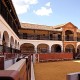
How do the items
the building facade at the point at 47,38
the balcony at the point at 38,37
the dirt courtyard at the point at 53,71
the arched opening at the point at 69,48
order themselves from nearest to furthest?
the dirt courtyard at the point at 53,71 < the building facade at the point at 47,38 < the balcony at the point at 38,37 < the arched opening at the point at 69,48

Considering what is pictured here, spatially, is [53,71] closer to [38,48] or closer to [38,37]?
[38,48]

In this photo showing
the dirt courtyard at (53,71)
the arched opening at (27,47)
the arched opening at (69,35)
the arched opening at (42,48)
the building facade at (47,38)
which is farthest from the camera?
the arched opening at (69,35)

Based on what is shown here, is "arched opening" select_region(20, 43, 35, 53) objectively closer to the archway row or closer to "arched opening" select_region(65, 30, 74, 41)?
the archway row

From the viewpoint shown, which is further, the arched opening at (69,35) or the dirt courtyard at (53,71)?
the arched opening at (69,35)

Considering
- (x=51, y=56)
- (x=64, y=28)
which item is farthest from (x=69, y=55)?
(x=64, y=28)

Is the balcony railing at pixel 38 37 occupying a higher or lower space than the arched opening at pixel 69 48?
higher

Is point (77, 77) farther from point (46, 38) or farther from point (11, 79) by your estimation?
point (46, 38)

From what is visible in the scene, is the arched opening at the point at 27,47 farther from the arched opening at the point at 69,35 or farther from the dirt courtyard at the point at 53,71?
the dirt courtyard at the point at 53,71

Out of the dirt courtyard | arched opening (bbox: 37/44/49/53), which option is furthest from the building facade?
the dirt courtyard

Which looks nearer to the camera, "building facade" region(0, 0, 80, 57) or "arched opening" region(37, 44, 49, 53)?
"building facade" region(0, 0, 80, 57)

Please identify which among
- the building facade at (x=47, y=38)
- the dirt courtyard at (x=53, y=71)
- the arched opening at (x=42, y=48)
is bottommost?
the dirt courtyard at (x=53, y=71)

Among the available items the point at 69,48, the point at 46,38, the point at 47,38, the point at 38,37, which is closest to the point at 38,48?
the point at 38,37

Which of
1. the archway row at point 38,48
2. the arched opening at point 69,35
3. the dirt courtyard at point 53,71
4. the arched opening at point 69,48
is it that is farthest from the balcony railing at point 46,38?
the dirt courtyard at point 53,71

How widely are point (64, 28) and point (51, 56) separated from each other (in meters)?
10.1
